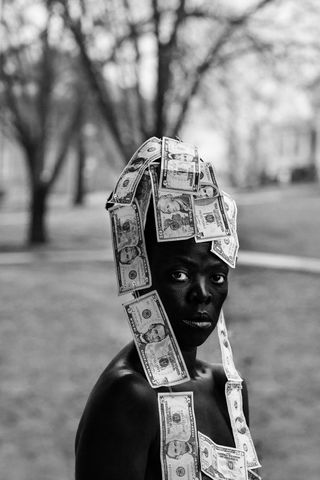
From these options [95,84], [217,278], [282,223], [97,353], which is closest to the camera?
[217,278]

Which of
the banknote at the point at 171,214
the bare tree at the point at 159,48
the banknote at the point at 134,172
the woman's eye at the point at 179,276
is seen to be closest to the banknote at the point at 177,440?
the woman's eye at the point at 179,276

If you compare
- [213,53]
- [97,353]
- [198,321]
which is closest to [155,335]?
[198,321]

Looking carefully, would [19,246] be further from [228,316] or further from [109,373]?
[109,373]

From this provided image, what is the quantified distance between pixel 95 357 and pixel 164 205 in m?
6.82

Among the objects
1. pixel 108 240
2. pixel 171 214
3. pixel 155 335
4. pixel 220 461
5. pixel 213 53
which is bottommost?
pixel 108 240

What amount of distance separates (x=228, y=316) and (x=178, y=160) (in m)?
8.24

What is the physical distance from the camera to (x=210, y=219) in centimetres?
201

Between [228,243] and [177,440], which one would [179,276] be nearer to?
[228,243]

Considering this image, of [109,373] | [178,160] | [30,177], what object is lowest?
[30,177]

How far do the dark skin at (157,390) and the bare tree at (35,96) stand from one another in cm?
1442

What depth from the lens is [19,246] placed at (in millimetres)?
18359

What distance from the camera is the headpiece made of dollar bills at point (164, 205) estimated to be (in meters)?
1.96

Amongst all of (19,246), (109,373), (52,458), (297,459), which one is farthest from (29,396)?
(19,246)

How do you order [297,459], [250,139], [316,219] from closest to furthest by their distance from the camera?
[297,459]
[316,219]
[250,139]
